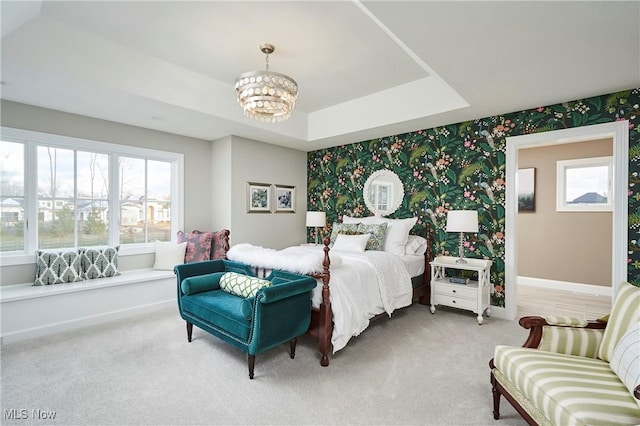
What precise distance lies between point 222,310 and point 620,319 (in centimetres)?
260

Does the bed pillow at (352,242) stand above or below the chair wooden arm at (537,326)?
above

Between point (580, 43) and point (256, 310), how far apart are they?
300 centimetres

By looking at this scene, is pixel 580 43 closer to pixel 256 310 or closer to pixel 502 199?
pixel 502 199

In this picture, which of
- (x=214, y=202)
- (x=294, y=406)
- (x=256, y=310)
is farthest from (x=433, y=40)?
(x=214, y=202)

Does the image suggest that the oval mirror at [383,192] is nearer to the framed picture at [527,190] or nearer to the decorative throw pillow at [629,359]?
the framed picture at [527,190]

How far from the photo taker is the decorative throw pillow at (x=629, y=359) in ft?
4.53

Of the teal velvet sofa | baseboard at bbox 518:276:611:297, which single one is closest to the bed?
the teal velvet sofa

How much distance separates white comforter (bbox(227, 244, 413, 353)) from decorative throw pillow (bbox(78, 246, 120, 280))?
5.45ft

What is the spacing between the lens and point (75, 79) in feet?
9.08

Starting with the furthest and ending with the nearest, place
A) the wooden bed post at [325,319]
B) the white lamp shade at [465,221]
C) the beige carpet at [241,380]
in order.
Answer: the white lamp shade at [465,221] → the wooden bed post at [325,319] → the beige carpet at [241,380]

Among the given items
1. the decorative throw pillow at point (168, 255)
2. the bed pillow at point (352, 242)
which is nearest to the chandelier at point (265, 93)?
the bed pillow at point (352, 242)

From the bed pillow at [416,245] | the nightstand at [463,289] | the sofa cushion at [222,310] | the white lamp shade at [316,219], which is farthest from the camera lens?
the white lamp shade at [316,219]

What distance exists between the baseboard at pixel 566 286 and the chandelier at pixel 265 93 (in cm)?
531

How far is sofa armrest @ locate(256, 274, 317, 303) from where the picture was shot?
228 cm
